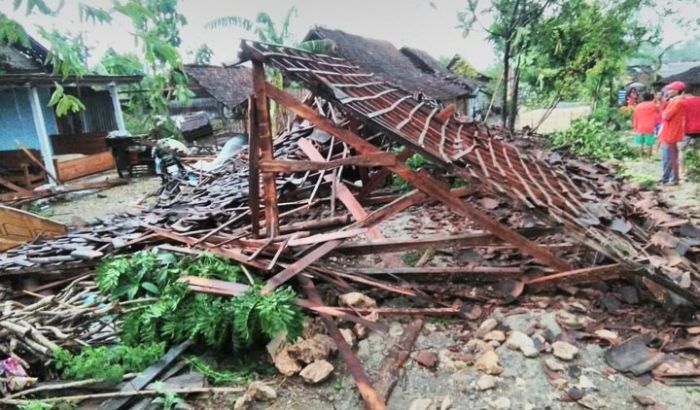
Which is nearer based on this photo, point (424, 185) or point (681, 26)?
point (424, 185)

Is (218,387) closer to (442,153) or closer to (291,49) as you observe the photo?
(442,153)

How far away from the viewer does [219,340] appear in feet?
10.3

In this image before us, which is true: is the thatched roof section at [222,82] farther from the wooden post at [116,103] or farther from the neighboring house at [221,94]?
the wooden post at [116,103]

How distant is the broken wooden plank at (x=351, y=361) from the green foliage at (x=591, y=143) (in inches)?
334

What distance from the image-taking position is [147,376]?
9.40 feet

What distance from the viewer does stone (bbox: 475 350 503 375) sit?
2.96 m

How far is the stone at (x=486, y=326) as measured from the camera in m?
3.40

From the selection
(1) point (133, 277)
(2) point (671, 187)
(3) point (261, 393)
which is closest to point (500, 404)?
→ (3) point (261, 393)

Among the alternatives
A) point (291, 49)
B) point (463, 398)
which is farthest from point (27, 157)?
point (463, 398)

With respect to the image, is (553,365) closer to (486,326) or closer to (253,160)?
(486,326)

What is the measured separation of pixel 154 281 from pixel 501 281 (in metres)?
3.11

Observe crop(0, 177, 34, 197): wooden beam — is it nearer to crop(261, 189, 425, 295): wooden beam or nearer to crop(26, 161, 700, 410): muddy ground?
crop(261, 189, 425, 295): wooden beam

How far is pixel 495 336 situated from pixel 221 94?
1760cm

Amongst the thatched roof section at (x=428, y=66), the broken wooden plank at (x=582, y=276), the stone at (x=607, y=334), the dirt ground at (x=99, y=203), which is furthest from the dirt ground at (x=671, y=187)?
the thatched roof section at (x=428, y=66)
